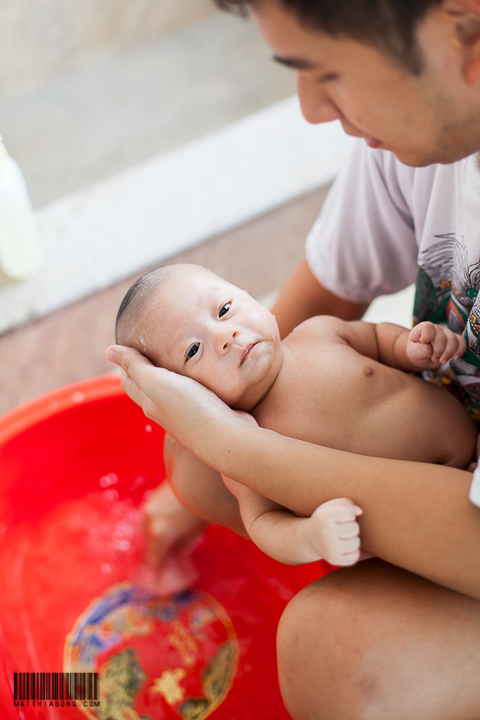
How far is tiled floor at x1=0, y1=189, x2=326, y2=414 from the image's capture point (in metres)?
1.79

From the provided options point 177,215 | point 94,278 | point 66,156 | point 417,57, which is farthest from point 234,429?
point 66,156

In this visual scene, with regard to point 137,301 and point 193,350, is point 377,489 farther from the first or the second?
point 137,301

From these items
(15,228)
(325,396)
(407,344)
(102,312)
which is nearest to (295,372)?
(325,396)

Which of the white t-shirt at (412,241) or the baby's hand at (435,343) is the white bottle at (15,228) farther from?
the baby's hand at (435,343)

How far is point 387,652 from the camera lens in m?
0.76

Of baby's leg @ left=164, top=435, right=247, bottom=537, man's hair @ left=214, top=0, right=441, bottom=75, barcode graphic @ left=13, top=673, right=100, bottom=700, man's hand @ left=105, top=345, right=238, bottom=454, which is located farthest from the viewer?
barcode graphic @ left=13, top=673, right=100, bottom=700

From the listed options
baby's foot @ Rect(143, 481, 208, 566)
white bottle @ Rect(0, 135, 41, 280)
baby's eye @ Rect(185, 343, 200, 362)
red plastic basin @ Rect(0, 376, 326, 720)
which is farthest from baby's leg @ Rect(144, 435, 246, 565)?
white bottle @ Rect(0, 135, 41, 280)

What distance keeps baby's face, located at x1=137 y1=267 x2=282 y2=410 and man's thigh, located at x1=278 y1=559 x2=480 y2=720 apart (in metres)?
0.32

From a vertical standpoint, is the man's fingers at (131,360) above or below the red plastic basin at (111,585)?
above

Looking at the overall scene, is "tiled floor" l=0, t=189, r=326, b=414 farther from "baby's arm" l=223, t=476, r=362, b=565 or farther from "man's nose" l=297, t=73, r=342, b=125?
"man's nose" l=297, t=73, r=342, b=125

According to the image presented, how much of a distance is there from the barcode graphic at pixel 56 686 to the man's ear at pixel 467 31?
1.18 meters

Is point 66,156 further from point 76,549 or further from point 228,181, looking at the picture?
→ point 76,549

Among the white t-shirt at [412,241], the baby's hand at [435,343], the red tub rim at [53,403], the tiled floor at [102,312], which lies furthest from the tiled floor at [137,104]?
the baby's hand at [435,343]

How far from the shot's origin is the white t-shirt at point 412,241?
90cm
